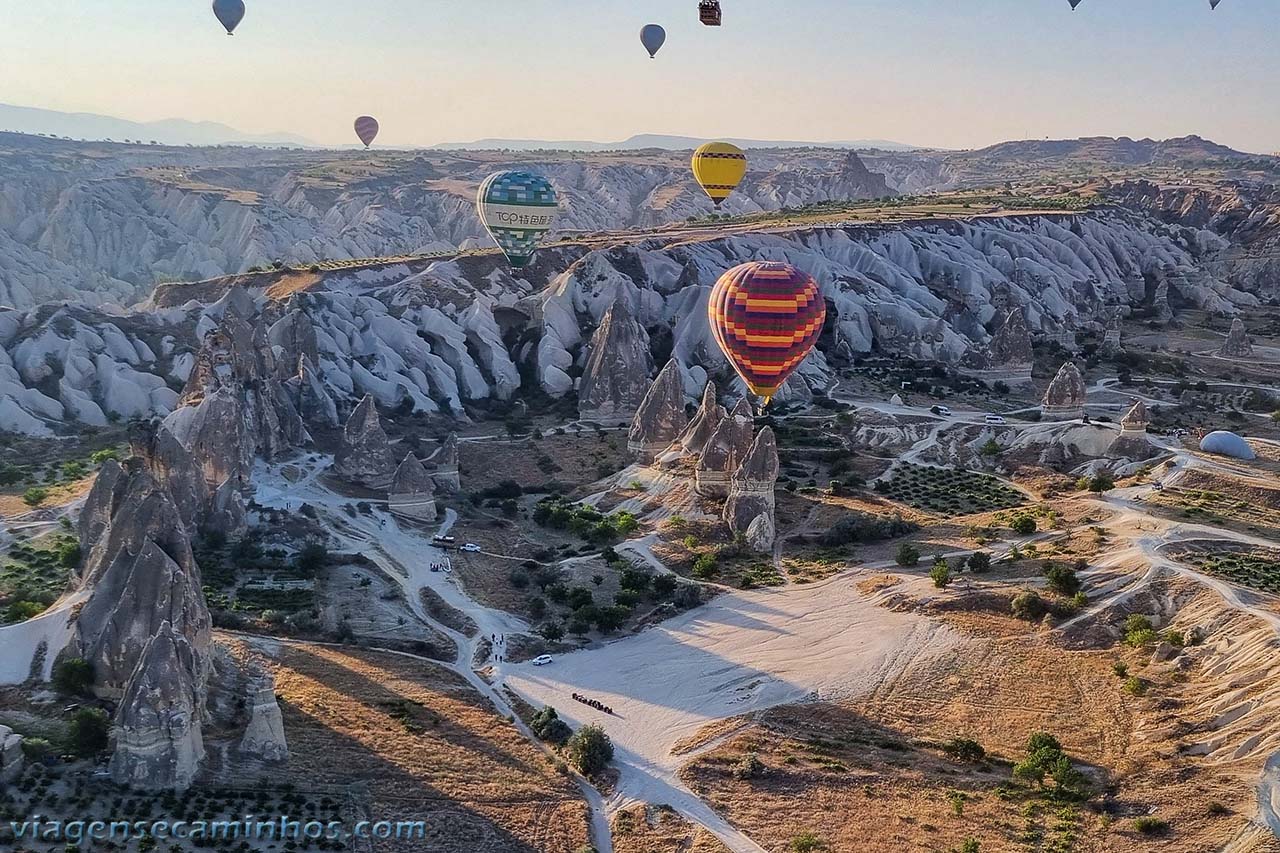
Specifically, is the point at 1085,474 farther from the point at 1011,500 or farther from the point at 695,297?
the point at 695,297

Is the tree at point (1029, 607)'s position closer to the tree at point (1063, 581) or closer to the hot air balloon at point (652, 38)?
the tree at point (1063, 581)

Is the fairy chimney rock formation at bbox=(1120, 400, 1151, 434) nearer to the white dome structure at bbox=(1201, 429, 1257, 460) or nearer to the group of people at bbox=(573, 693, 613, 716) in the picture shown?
the white dome structure at bbox=(1201, 429, 1257, 460)

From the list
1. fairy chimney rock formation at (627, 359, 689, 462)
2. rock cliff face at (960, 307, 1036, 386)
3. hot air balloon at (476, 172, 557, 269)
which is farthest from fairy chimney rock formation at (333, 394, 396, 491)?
rock cliff face at (960, 307, 1036, 386)

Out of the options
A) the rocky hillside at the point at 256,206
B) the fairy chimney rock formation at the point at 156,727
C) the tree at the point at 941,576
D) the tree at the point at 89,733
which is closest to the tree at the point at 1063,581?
the tree at the point at 941,576

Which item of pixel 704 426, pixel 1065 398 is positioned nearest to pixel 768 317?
pixel 704 426

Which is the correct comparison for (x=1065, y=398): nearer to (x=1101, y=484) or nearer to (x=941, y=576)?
(x=1101, y=484)

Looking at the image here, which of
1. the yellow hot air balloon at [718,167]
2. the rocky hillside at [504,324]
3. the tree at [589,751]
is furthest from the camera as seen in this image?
the yellow hot air balloon at [718,167]

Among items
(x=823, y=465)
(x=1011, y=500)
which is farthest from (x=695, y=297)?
(x=1011, y=500)
